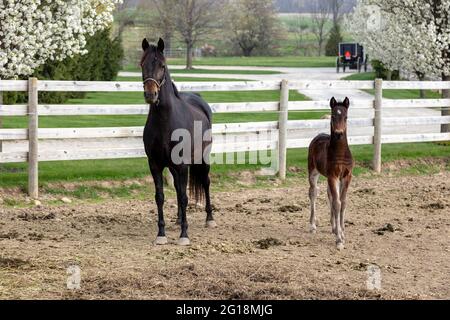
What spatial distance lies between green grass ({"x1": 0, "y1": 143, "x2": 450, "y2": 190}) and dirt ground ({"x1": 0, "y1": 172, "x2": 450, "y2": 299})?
0.88 m

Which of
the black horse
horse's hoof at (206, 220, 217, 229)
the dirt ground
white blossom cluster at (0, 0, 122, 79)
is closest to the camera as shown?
→ the dirt ground

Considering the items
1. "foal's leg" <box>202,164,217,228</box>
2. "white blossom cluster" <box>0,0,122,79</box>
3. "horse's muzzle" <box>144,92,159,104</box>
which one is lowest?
"foal's leg" <box>202,164,217,228</box>

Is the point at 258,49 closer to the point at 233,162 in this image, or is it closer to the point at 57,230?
the point at 233,162

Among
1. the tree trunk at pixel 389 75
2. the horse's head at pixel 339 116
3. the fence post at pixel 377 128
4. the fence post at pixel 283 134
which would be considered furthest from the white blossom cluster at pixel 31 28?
the tree trunk at pixel 389 75

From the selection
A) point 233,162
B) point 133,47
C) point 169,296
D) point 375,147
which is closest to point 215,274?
point 169,296

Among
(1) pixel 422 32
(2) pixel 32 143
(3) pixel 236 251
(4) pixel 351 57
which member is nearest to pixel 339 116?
(3) pixel 236 251

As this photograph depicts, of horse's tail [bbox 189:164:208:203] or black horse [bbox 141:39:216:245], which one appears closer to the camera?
black horse [bbox 141:39:216:245]

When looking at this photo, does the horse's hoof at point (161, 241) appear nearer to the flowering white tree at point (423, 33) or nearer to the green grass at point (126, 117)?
the green grass at point (126, 117)

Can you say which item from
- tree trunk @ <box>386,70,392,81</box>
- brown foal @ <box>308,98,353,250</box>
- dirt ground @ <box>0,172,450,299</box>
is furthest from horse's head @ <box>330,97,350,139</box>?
tree trunk @ <box>386,70,392,81</box>

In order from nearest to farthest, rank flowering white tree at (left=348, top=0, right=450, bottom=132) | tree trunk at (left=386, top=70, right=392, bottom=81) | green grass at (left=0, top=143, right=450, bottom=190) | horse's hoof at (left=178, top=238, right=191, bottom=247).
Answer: horse's hoof at (left=178, top=238, right=191, bottom=247) → green grass at (left=0, top=143, right=450, bottom=190) → flowering white tree at (left=348, top=0, right=450, bottom=132) → tree trunk at (left=386, top=70, right=392, bottom=81)

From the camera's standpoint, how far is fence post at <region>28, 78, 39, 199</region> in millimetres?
12281

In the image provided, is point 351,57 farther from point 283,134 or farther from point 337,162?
point 337,162

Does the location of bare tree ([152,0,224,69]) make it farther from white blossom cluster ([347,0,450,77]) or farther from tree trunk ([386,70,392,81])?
white blossom cluster ([347,0,450,77])

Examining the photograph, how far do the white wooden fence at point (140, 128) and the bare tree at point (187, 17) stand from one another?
35153 millimetres
